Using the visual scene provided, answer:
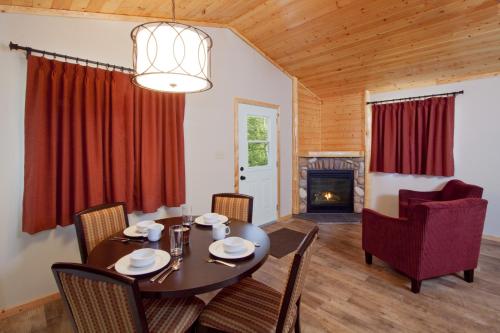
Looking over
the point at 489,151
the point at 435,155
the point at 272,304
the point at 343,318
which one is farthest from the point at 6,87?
the point at 489,151

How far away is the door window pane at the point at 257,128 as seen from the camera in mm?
4020

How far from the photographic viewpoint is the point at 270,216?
438 cm

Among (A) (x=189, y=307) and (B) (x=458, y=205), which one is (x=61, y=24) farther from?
(B) (x=458, y=205)

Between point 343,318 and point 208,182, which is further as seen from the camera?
point 208,182

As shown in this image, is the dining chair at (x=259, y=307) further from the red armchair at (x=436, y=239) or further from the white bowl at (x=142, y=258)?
the red armchair at (x=436, y=239)

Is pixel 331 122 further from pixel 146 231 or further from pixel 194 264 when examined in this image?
pixel 194 264

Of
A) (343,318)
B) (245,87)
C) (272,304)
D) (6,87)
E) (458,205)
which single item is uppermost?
(245,87)

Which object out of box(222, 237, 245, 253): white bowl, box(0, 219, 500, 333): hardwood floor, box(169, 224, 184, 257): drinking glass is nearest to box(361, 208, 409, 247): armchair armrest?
box(0, 219, 500, 333): hardwood floor

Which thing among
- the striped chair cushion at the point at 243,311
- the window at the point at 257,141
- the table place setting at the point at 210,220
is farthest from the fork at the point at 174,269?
the window at the point at 257,141

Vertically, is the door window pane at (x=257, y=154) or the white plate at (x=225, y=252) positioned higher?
the door window pane at (x=257, y=154)

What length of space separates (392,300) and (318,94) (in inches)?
156

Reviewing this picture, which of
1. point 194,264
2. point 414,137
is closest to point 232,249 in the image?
point 194,264

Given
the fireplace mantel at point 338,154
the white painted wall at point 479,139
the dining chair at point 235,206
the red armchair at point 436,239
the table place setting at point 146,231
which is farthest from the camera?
the fireplace mantel at point 338,154

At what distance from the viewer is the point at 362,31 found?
10.4ft
